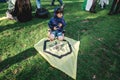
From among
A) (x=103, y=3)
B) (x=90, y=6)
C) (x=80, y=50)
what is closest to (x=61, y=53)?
(x=80, y=50)

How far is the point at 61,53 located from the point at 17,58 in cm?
148

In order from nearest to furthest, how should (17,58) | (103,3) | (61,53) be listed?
1. (17,58)
2. (61,53)
3. (103,3)

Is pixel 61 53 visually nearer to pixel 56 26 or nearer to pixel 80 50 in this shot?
pixel 80 50

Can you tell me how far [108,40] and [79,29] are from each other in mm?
1464

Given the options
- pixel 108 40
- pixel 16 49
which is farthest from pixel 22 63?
pixel 108 40

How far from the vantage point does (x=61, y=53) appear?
6.16 m

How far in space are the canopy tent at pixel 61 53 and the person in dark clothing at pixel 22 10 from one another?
212cm

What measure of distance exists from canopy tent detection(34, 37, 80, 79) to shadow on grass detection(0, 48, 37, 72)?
25cm

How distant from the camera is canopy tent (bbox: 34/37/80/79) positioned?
5.61 metres

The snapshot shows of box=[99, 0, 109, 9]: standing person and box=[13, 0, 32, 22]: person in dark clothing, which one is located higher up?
box=[13, 0, 32, 22]: person in dark clothing

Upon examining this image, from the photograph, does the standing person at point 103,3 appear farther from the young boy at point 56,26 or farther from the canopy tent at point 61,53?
the young boy at point 56,26

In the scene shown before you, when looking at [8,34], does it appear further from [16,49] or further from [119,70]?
[119,70]

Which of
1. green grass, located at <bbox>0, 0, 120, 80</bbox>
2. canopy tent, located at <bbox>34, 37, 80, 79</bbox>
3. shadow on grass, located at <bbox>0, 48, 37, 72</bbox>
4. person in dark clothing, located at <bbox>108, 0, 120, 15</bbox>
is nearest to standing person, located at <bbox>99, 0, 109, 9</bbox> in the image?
person in dark clothing, located at <bbox>108, 0, 120, 15</bbox>

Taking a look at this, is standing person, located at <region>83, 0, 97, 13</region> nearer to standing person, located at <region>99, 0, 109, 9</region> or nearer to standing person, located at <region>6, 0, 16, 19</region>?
standing person, located at <region>99, 0, 109, 9</region>
